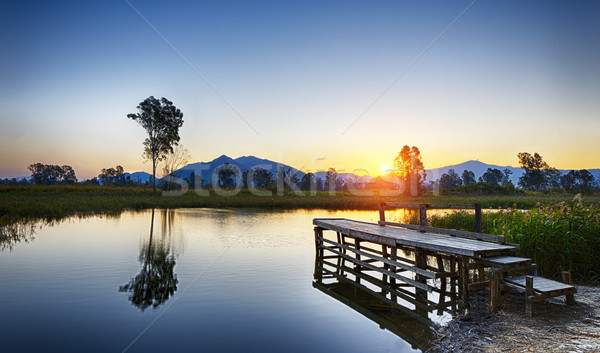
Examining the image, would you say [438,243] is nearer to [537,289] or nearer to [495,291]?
[495,291]

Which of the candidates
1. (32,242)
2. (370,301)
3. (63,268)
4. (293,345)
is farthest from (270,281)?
(32,242)

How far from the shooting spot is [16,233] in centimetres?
1845

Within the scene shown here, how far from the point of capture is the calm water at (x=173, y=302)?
22.7ft

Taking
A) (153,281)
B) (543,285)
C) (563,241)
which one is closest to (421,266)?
(543,285)

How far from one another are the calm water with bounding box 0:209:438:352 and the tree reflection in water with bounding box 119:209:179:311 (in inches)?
1.1

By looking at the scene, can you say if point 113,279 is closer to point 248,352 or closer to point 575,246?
Answer: point 248,352

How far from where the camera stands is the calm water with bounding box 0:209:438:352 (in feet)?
22.7

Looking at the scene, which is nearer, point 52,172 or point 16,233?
point 16,233

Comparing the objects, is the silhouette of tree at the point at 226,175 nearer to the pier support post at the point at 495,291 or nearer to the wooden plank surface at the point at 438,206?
the wooden plank surface at the point at 438,206

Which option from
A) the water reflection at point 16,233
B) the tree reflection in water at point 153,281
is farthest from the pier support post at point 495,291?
the water reflection at point 16,233

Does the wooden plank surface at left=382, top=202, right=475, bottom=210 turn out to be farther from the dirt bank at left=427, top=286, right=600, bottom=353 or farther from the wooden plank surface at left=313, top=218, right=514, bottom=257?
the dirt bank at left=427, top=286, right=600, bottom=353

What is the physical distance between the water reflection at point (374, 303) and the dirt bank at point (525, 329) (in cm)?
51

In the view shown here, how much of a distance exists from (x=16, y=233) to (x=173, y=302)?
46.9 ft

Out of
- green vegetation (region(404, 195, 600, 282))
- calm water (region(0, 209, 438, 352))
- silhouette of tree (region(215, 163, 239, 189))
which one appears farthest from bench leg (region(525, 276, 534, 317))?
silhouette of tree (region(215, 163, 239, 189))
